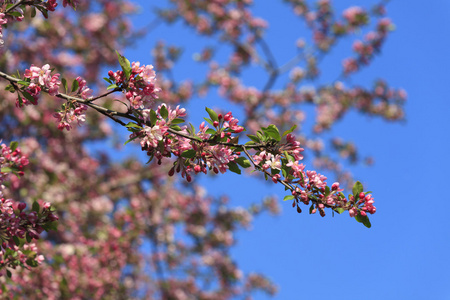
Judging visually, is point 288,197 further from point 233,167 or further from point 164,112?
point 164,112

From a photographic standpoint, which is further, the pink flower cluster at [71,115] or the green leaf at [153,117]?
the pink flower cluster at [71,115]

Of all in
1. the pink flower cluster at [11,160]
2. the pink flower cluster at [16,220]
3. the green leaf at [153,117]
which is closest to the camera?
the green leaf at [153,117]

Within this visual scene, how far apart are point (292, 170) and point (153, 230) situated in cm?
847

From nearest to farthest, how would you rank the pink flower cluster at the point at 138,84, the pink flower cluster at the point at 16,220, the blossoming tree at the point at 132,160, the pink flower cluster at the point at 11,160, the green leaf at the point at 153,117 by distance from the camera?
the green leaf at the point at 153,117, the pink flower cluster at the point at 138,84, the pink flower cluster at the point at 16,220, the pink flower cluster at the point at 11,160, the blossoming tree at the point at 132,160

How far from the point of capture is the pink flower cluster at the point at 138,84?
2.83m

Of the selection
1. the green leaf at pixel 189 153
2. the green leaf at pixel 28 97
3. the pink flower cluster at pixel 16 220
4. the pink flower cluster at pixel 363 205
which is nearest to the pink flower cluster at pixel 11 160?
the pink flower cluster at pixel 16 220

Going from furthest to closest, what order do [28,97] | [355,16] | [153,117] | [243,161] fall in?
[355,16] < [28,97] < [243,161] < [153,117]

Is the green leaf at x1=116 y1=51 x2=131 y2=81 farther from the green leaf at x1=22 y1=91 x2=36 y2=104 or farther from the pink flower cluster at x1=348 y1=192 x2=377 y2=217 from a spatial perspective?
the pink flower cluster at x1=348 y1=192 x2=377 y2=217

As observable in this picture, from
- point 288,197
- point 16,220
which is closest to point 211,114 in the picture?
point 288,197

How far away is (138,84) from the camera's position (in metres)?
2.87

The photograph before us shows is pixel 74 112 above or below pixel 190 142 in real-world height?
above

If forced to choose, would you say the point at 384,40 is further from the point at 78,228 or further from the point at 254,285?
the point at 78,228

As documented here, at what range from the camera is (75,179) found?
11609 mm

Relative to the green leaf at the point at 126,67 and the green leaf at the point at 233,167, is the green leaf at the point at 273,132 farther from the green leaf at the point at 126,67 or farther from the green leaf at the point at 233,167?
the green leaf at the point at 126,67
